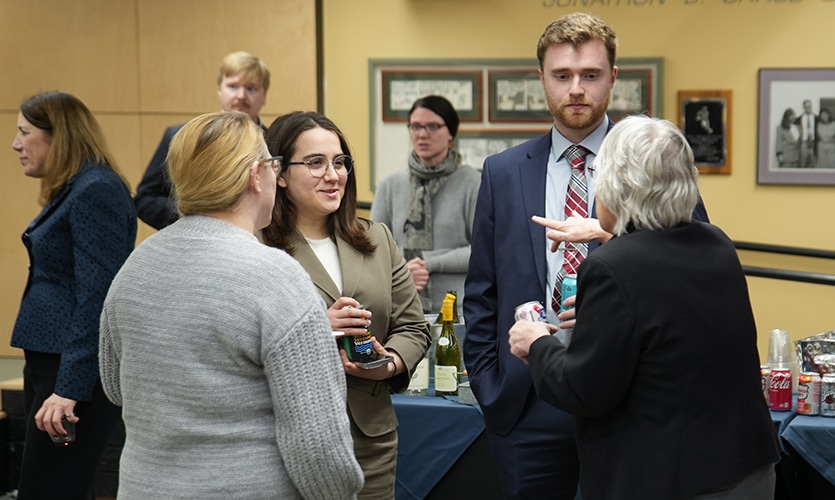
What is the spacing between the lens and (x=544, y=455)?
2.48 metres

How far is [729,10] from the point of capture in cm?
590

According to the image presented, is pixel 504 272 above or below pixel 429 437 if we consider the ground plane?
above

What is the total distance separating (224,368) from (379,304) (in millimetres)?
872

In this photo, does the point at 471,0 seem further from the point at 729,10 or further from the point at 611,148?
the point at 611,148

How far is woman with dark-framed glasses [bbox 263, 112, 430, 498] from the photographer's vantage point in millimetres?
2516

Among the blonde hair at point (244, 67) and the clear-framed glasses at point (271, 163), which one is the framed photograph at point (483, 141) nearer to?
the blonde hair at point (244, 67)

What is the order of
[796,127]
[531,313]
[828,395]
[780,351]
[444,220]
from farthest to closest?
[796,127]
[444,220]
[780,351]
[828,395]
[531,313]

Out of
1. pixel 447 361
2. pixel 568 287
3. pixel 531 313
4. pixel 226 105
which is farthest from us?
pixel 226 105

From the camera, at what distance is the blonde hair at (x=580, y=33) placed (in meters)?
2.56

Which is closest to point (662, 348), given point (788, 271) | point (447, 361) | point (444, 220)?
point (447, 361)

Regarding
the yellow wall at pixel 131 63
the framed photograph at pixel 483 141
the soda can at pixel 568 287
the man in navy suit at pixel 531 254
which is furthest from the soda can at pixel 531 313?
the yellow wall at pixel 131 63

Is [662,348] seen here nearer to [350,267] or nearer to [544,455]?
[544,455]

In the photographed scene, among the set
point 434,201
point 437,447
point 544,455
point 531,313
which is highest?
point 434,201

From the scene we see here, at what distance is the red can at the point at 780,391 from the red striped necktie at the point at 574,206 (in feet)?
3.58
